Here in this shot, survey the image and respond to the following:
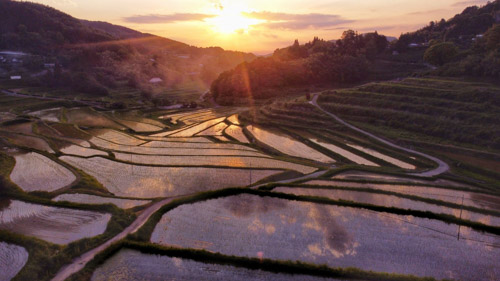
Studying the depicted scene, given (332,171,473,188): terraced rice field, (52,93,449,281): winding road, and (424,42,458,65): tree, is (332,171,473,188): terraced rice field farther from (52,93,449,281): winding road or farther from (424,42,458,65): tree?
(424,42,458,65): tree

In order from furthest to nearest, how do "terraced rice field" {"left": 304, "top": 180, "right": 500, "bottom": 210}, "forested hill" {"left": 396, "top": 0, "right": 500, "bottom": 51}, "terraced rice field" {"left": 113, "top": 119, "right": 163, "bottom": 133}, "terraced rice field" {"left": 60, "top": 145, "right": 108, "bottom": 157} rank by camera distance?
"forested hill" {"left": 396, "top": 0, "right": 500, "bottom": 51}
"terraced rice field" {"left": 113, "top": 119, "right": 163, "bottom": 133}
"terraced rice field" {"left": 60, "top": 145, "right": 108, "bottom": 157}
"terraced rice field" {"left": 304, "top": 180, "right": 500, "bottom": 210}

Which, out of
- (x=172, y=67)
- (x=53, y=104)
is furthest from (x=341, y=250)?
(x=172, y=67)

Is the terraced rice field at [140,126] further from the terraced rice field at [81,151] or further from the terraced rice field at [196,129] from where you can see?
the terraced rice field at [81,151]

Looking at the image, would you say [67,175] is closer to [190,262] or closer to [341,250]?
[190,262]

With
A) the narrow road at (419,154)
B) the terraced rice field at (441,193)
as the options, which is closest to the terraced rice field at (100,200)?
the terraced rice field at (441,193)

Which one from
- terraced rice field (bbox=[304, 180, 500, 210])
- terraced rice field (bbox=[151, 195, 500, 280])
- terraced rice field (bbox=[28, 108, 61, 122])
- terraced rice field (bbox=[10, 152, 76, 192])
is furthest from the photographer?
terraced rice field (bbox=[28, 108, 61, 122])

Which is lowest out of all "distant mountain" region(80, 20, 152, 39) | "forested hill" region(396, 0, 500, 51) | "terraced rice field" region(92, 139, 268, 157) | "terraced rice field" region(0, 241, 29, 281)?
"terraced rice field" region(0, 241, 29, 281)

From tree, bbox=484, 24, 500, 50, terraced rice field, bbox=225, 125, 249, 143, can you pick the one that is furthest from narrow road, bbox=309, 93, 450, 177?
tree, bbox=484, 24, 500, 50
